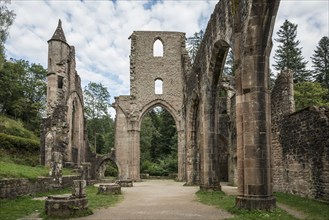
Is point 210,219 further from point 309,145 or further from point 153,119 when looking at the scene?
point 153,119

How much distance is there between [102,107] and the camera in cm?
4725

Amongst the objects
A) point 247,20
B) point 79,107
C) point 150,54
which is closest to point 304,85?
point 150,54

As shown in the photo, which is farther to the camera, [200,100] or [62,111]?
[62,111]

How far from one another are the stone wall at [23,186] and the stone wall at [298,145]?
9315mm

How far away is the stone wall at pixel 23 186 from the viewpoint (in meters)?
10.0

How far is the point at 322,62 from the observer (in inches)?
1560

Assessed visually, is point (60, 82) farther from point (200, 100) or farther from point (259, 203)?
point (259, 203)

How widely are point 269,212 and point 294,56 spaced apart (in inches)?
1333

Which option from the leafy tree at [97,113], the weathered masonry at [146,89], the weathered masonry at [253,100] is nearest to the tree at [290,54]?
the weathered masonry at [146,89]

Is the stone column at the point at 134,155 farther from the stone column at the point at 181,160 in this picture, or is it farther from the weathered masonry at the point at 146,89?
the stone column at the point at 181,160

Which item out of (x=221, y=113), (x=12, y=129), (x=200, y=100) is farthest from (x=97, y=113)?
(x=200, y=100)

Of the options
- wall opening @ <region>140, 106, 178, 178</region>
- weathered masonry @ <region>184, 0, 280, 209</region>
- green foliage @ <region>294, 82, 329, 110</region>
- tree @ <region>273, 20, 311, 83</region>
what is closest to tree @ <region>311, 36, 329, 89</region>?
tree @ <region>273, 20, 311, 83</region>

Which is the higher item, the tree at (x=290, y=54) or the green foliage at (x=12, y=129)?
the tree at (x=290, y=54)

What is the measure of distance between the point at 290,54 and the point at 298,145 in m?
29.4
